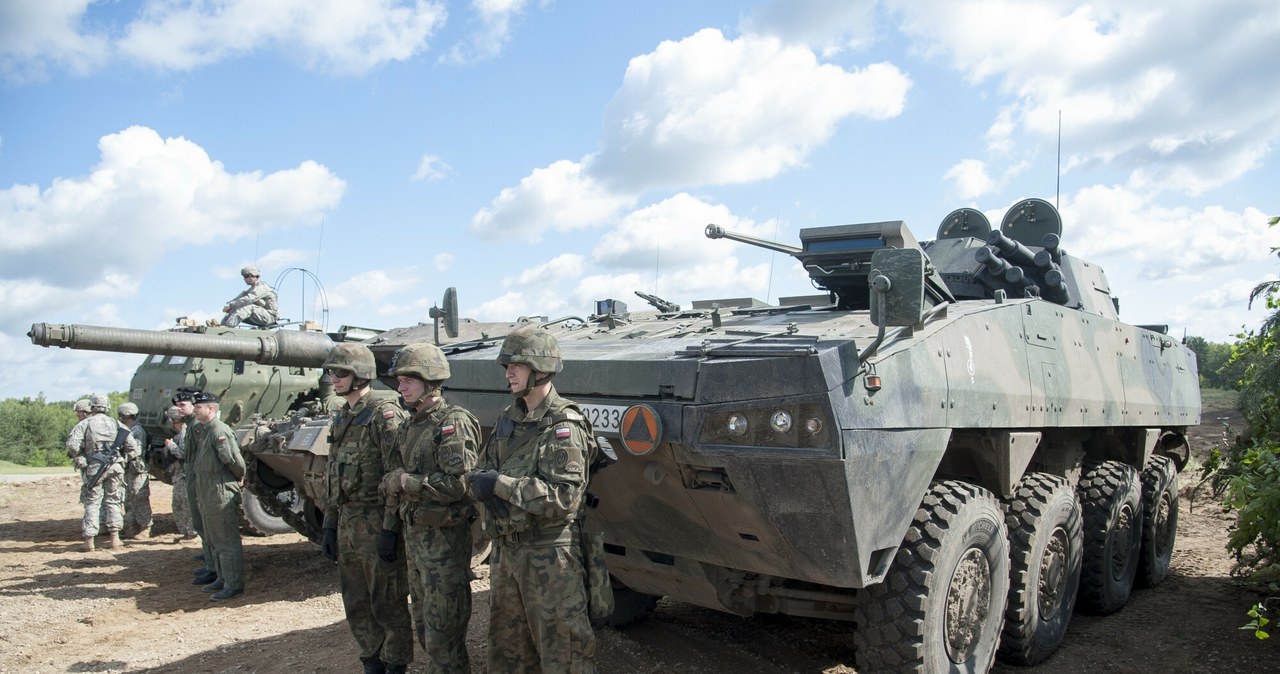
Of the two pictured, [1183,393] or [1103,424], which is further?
[1183,393]

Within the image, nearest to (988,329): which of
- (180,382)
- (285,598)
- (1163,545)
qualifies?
(1163,545)

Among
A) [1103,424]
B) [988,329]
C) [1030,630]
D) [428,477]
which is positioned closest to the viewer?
[428,477]

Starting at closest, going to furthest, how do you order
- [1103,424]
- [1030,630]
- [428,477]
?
[428,477], [1030,630], [1103,424]

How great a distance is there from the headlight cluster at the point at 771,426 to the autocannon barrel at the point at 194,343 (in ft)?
18.6

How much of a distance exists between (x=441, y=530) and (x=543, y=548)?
81 cm

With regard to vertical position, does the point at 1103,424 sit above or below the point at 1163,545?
above

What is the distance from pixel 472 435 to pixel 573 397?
20.6 inches

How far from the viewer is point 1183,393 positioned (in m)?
7.81

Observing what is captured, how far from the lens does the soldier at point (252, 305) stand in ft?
38.6

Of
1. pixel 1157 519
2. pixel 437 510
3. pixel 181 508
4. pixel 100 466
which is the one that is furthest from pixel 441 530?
pixel 181 508

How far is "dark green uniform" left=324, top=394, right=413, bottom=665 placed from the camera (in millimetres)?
4852

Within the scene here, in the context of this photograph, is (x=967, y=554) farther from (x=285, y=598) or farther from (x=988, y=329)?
(x=285, y=598)

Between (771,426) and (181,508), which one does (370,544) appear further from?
(181,508)

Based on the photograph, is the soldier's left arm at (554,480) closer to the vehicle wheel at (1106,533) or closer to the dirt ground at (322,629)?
the dirt ground at (322,629)
